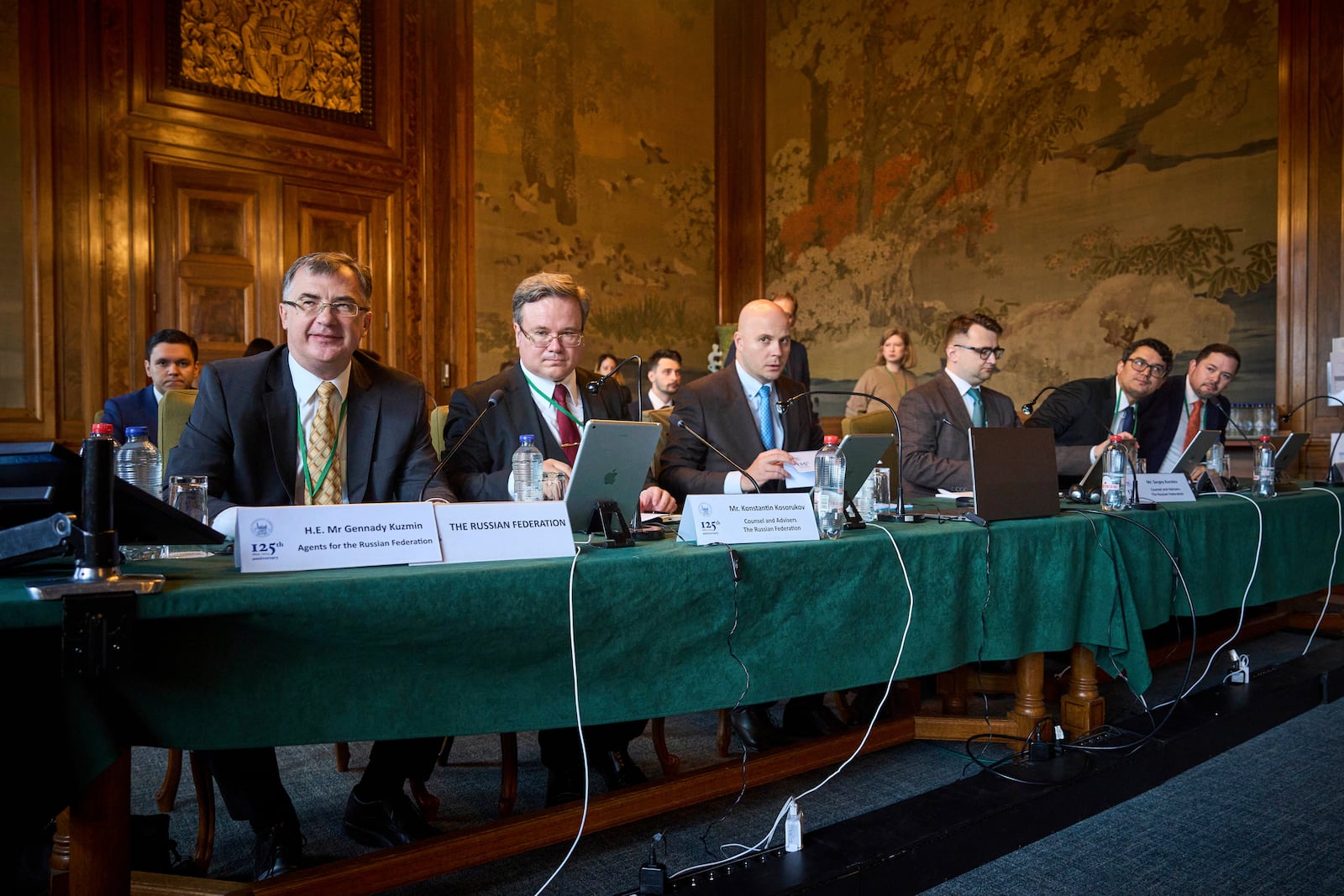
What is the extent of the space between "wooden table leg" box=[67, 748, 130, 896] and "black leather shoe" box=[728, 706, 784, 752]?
1.66 metres

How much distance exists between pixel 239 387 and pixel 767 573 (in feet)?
4.20

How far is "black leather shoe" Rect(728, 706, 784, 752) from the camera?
2.62 meters

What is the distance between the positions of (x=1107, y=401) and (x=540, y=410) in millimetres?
2612

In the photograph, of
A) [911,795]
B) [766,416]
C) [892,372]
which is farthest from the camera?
[892,372]

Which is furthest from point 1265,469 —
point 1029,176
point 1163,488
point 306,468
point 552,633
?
point 1029,176

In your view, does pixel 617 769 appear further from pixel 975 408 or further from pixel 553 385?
pixel 975 408

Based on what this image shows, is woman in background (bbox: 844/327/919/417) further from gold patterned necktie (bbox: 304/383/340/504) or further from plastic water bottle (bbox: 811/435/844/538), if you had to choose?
gold patterned necktie (bbox: 304/383/340/504)

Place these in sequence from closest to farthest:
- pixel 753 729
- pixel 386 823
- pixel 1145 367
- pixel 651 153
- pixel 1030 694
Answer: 1. pixel 386 823
2. pixel 1030 694
3. pixel 753 729
4. pixel 1145 367
5. pixel 651 153

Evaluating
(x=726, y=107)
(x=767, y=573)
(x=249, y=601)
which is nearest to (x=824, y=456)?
(x=767, y=573)

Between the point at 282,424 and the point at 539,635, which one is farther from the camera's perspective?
the point at 282,424

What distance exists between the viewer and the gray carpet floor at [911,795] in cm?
190

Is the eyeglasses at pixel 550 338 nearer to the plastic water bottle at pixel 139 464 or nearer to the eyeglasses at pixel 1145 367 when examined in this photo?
the plastic water bottle at pixel 139 464

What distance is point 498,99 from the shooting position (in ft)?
23.7

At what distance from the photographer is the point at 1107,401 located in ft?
12.9
